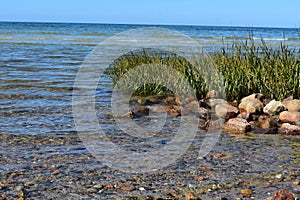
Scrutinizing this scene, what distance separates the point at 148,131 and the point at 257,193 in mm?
2559

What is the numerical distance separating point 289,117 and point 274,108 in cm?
54

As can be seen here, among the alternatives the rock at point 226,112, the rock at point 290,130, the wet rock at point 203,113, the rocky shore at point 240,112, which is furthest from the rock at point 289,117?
the wet rock at point 203,113

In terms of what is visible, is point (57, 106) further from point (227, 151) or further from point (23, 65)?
point (23, 65)

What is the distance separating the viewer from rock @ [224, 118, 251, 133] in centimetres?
598

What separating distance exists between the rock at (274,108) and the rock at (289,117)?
0.34 metres

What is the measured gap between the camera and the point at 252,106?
7074 mm

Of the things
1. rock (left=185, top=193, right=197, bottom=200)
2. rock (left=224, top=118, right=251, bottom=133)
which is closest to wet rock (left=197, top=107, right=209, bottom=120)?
rock (left=224, top=118, right=251, bottom=133)

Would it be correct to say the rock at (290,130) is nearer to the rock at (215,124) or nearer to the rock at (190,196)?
the rock at (215,124)

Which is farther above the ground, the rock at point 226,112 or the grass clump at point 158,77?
the grass clump at point 158,77

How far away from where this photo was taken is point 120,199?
3.49 m

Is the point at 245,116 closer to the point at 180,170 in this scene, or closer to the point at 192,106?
the point at 192,106

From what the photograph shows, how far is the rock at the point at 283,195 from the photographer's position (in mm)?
3441

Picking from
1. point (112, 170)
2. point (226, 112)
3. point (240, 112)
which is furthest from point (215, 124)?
point (112, 170)

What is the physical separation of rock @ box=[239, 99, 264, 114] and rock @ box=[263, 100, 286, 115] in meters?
0.10
